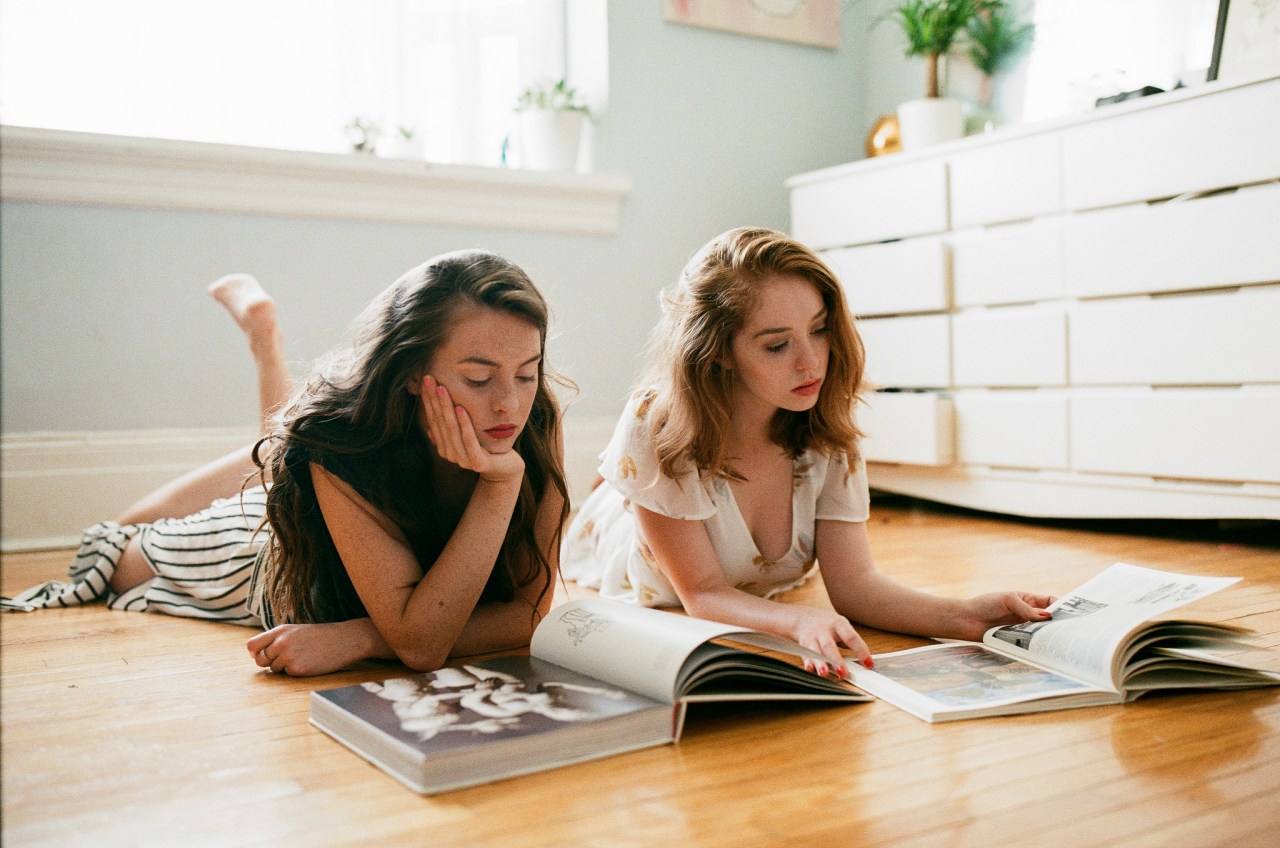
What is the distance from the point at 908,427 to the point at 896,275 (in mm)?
355

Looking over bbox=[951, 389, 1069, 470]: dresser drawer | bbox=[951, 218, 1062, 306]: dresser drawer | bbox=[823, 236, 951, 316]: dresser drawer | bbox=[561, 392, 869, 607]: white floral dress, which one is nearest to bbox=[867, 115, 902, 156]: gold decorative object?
bbox=[823, 236, 951, 316]: dresser drawer

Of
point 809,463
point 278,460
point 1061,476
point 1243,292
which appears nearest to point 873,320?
point 1061,476

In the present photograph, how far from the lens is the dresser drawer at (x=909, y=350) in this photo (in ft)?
8.25

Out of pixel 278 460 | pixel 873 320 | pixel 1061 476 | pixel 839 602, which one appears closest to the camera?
pixel 278 460

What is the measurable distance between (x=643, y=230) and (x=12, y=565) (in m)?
1.67

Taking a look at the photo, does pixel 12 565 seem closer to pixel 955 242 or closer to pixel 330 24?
pixel 330 24

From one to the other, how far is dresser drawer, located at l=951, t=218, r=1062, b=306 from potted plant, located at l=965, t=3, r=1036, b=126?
2.01ft

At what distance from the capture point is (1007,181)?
238cm

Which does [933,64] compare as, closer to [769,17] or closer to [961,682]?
[769,17]

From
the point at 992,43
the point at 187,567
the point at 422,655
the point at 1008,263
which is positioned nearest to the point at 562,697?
the point at 422,655

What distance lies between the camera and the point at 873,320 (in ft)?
8.86

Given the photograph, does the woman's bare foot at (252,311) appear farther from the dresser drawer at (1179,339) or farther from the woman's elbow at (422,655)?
the dresser drawer at (1179,339)

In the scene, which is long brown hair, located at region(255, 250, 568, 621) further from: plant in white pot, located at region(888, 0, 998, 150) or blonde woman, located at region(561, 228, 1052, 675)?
plant in white pot, located at region(888, 0, 998, 150)

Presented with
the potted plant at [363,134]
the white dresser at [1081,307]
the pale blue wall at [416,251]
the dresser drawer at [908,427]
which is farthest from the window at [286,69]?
the dresser drawer at [908,427]
